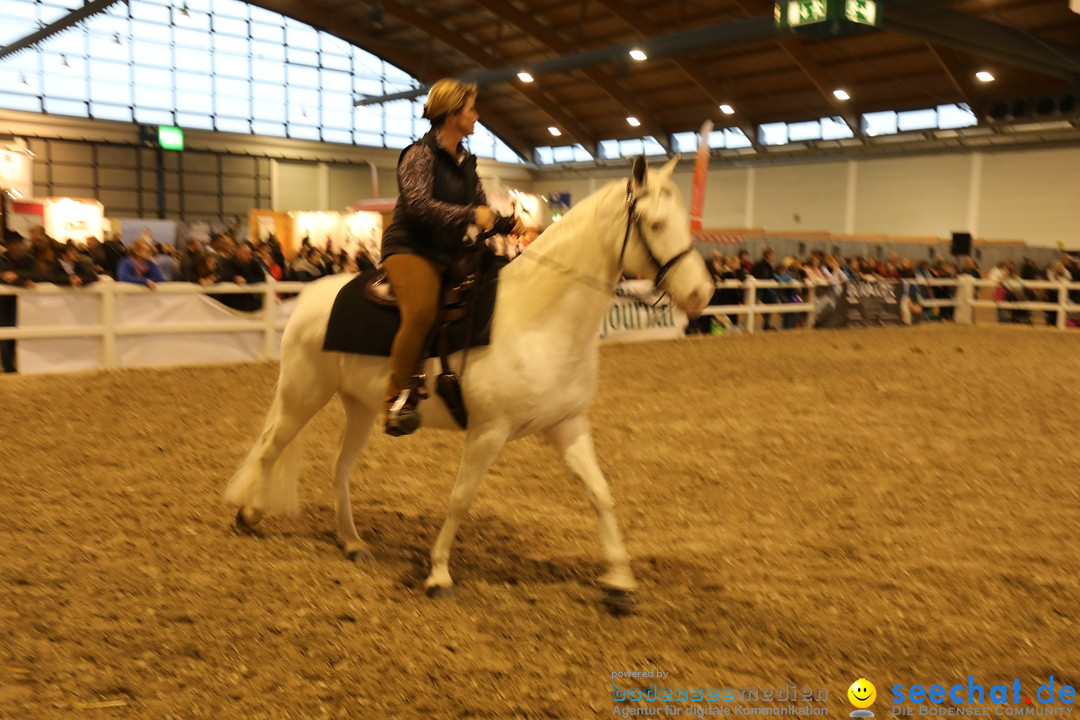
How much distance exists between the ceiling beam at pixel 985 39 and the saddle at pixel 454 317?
654 inches

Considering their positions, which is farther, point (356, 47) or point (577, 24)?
point (356, 47)

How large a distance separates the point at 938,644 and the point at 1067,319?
19881 mm

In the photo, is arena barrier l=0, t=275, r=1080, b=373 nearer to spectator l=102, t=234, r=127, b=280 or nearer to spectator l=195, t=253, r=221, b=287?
spectator l=195, t=253, r=221, b=287

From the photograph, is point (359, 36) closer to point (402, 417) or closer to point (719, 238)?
point (719, 238)

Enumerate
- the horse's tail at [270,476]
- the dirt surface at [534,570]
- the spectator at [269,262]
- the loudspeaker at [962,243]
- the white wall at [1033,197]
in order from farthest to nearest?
1. the white wall at [1033,197]
2. the loudspeaker at [962,243]
3. the spectator at [269,262]
4. the horse's tail at [270,476]
5. the dirt surface at [534,570]

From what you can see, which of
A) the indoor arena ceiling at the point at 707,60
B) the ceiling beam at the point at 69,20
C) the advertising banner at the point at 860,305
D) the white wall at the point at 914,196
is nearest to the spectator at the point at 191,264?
the ceiling beam at the point at 69,20

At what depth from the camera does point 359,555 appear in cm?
457

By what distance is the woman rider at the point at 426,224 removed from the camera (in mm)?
3957

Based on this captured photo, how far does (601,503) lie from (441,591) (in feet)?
2.82

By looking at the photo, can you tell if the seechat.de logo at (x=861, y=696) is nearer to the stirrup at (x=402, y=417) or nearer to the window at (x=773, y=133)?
the stirrup at (x=402, y=417)

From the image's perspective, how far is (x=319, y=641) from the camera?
347 centimetres

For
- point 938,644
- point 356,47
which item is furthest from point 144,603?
point 356,47

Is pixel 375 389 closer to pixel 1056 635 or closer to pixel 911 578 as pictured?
pixel 911 578

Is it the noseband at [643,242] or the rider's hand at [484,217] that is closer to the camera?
the noseband at [643,242]
